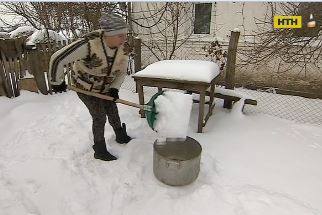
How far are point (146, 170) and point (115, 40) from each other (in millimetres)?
1485

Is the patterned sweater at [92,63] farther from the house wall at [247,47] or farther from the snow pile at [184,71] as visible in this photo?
the house wall at [247,47]

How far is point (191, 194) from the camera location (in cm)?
261

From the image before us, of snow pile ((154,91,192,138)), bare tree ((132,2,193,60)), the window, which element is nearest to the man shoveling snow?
snow pile ((154,91,192,138))

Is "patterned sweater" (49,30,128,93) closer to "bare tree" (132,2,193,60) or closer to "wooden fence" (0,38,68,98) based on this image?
"wooden fence" (0,38,68,98)

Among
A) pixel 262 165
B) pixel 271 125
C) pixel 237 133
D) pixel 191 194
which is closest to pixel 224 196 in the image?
pixel 191 194

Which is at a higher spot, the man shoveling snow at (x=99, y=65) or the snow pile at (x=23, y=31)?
the snow pile at (x=23, y=31)

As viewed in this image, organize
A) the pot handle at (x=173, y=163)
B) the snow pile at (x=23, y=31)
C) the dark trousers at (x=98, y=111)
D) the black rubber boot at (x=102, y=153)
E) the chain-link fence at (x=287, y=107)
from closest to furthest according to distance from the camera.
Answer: the pot handle at (x=173, y=163)
the dark trousers at (x=98, y=111)
the black rubber boot at (x=102, y=153)
the chain-link fence at (x=287, y=107)
the snow pile at (x=23, y=31)

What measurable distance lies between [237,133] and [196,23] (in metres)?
5.81

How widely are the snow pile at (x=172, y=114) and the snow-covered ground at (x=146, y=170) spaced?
0.59 m

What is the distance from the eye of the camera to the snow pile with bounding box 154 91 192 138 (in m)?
2.64

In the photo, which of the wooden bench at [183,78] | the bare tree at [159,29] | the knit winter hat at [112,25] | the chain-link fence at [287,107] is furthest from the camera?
the bare tree at [159,29]

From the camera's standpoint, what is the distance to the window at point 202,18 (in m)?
8.48

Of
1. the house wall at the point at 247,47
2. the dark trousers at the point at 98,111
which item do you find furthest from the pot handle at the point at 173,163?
the house wall at the point at 247,47

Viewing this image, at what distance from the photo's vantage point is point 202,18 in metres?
8.59
